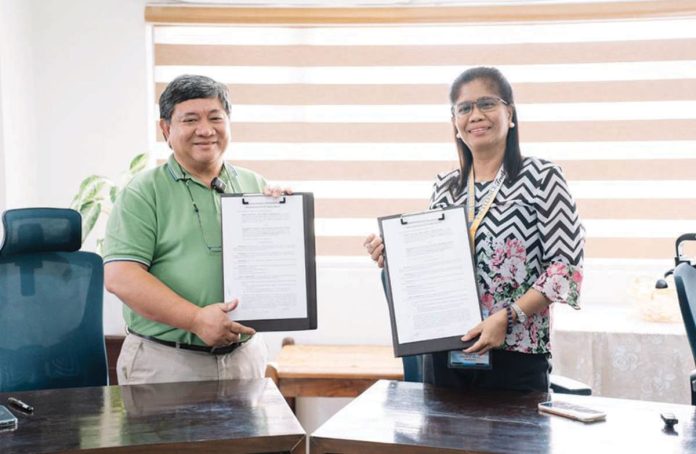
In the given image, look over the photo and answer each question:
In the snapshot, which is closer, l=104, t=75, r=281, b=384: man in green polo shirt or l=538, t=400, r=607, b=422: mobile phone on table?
l=538, t=400, r=607, b=422: mobile phone on table

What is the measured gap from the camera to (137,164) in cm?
378

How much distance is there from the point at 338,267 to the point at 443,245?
214 centimetres

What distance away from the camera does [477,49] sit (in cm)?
411

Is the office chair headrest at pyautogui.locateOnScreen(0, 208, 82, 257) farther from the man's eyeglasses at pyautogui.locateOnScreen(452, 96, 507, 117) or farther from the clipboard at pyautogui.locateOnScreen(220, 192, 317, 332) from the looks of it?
the man's eyeglasses at pyautogui.locateOnScreen(452, 96, 507, 117)

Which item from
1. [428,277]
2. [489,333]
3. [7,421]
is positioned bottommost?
[7,421]

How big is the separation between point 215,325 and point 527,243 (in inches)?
36.2

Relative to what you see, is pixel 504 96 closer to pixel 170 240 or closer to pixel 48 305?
pixel 170 240

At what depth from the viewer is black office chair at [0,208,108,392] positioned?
251 centimetres

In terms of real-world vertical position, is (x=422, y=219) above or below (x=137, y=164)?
below

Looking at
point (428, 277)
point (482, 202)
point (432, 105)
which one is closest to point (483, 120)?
point (482, 202)

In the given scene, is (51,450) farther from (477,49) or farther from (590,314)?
(477,49)

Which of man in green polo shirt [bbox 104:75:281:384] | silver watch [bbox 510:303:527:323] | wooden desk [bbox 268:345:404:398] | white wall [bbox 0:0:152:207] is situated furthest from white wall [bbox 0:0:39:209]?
silver watch [bbox 510:303:527:323]

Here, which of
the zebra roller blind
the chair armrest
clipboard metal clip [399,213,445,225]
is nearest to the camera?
clipboard metal clip [399,213,445,225]

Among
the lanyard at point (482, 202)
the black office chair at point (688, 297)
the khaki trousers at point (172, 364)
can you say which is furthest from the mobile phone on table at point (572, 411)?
the khaki trousers at point (172, 364)
